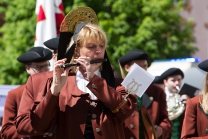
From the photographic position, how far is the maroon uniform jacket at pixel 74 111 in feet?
14.9

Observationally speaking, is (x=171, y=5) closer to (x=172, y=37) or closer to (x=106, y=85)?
(x=172, y=37)

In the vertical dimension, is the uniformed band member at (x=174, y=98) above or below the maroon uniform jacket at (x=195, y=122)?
below

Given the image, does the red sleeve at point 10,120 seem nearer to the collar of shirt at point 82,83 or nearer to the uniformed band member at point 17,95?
the uniformed band member at point 17,95

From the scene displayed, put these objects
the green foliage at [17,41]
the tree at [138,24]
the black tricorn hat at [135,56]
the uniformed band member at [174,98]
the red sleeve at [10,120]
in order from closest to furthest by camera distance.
Answer: 1. the red sleeve at [10,120]
2. the black tricorn hat at [135,56]
3. the uniformed band member at [174,98]
4. the tree at [138,24]
5. the green foliage at [17,41]

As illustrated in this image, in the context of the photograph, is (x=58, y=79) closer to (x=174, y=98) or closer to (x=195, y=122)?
(x=195, y=122)

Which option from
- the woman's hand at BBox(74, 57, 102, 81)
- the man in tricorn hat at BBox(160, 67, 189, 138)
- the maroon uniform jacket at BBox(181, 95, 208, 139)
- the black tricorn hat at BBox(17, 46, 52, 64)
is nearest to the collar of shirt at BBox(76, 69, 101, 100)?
the woman's hand at BBox(74, 57, 102, 81)

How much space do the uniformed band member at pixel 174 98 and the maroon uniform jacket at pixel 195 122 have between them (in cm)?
289

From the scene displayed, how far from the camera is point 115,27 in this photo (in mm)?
21406

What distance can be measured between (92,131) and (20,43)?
683 inches

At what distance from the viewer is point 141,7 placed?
73.7 ft

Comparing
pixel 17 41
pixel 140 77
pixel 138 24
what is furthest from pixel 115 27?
pixel 140 77

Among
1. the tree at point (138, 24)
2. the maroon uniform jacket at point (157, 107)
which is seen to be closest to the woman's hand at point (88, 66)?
the maroon uniform jacket at point (157, 107)

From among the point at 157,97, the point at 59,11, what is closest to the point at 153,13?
the point at 59,11

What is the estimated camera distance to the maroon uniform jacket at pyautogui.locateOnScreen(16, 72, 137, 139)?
453cm
